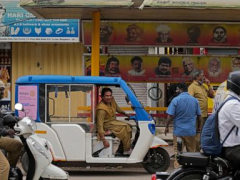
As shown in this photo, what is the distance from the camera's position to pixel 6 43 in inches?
792

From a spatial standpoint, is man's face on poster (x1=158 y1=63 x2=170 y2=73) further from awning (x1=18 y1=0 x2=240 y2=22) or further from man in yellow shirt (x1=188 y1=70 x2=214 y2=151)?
man in yellow shirt (x1=188 y1=70 x2=214 y2=151)

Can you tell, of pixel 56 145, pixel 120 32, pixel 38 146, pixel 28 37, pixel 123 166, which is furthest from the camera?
pixel 28 37

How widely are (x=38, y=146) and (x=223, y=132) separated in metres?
2.44

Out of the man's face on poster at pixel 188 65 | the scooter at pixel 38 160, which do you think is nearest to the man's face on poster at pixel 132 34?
the man's face on poster at pixel 188 65

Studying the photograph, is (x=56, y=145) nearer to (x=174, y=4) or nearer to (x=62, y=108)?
(x=62, y=108)

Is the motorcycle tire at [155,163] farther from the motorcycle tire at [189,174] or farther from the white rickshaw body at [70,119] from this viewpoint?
the motorcycle tire at [189,174]

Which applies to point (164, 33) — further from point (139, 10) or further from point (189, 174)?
point (189, 174)

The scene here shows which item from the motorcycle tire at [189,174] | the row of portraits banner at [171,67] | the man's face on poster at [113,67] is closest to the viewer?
the motorcycle tire at [189,174]

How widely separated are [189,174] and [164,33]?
28.4 feet

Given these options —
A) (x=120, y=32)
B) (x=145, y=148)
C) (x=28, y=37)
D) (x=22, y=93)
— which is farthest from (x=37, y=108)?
(x=28, y=37)

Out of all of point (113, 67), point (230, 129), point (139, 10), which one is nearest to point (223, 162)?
point (230, 129)

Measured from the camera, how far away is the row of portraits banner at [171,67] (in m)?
15.5

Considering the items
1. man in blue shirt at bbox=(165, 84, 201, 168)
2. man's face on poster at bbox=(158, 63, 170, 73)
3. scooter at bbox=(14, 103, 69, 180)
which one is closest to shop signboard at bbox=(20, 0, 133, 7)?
man in blue shirt at bbox=(165, 84, 201, 168)

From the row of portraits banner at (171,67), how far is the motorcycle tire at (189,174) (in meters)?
8.17
